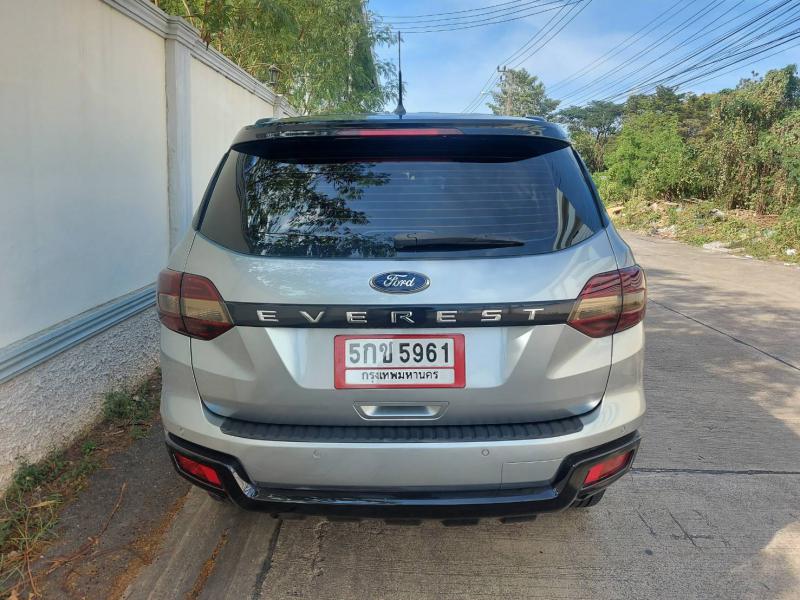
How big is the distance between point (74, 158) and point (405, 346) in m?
2.63

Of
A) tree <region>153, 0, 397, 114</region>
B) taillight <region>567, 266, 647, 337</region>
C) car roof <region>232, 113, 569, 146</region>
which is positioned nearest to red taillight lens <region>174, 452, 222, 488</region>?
car roof <region>232, 113, 569, 146</region>

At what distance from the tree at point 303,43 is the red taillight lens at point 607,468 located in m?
5.09

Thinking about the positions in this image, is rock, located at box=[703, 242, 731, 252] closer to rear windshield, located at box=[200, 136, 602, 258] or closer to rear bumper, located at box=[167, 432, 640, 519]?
rear windshield, located at box=[200, 136, 602, 258]

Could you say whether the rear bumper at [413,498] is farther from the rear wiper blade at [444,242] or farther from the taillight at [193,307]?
the rear wiper blade at [444,242]

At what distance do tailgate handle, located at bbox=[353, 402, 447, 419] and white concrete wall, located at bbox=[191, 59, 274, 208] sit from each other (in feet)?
13.9

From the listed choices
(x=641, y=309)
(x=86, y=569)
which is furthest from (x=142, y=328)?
(x=641, y=309)

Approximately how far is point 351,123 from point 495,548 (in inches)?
73.2

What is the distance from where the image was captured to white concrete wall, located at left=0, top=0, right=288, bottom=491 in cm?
303

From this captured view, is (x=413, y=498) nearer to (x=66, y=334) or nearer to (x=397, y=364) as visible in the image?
(x=397, y=364)

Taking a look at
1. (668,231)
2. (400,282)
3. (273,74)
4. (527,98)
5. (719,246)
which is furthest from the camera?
(527,98)

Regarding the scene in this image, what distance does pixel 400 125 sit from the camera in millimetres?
2266

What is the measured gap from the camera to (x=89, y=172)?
3746 mm

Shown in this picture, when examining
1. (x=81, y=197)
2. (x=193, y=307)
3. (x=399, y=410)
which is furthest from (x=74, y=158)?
(x=399, y=410)

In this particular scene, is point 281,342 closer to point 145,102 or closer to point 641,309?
point 641,309
